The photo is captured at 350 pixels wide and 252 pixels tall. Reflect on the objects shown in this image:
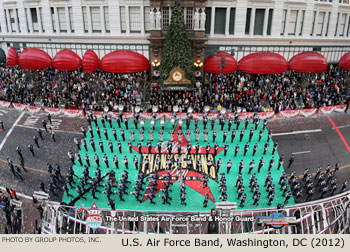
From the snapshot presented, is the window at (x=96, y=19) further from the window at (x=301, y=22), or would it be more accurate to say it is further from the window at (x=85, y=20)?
the window at (x=301, y=22)

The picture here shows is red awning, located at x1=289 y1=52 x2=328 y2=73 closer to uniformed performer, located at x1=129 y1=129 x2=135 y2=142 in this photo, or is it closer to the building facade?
the building facade

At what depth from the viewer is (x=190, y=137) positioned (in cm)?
2383

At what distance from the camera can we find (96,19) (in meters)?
30.8

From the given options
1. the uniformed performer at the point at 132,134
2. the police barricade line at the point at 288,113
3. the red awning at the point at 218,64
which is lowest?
the uniformed performer at the point at 132,134

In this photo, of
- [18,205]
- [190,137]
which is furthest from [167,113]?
[18,205]

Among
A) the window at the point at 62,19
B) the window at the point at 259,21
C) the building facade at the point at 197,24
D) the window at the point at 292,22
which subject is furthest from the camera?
the window at the point at 62,19

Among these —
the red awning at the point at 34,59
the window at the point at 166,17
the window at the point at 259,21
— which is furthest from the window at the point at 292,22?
the red awning at the point at 34,59

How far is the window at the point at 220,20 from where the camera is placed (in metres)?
29.8

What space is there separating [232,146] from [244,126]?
3051 mm

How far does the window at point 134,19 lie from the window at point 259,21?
503 inches

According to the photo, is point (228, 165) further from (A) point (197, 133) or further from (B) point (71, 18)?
(B) point (71, 18)

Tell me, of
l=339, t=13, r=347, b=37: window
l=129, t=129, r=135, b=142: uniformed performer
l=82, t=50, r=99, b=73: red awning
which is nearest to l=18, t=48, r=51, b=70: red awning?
l=82, t=50, r=99, b=73: red awning

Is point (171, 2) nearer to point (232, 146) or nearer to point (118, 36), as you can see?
point (118, 36)

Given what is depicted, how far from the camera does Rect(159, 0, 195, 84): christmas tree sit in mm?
25719
